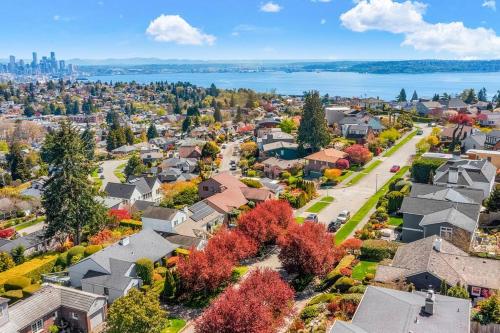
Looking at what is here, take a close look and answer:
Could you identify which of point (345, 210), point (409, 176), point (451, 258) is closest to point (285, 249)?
point (451, 258)

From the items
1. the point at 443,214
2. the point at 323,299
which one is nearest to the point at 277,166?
the point at 443,214

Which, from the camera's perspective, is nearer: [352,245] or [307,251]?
[307,251]

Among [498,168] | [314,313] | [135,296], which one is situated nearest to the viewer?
[135,296]

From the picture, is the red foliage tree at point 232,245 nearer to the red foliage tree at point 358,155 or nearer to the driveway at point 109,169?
the red foliage tree at point 358,155

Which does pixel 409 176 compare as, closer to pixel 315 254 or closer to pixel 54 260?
pixel 315 254

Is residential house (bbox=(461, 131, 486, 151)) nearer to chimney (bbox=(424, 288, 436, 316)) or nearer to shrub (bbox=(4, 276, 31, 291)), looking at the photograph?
chimney (bbox=(424, 288, 436, 316))

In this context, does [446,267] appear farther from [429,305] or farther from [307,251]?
[307,251]

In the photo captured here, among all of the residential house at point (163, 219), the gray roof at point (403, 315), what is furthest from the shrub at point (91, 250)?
the gray roof at point (403, 315)
